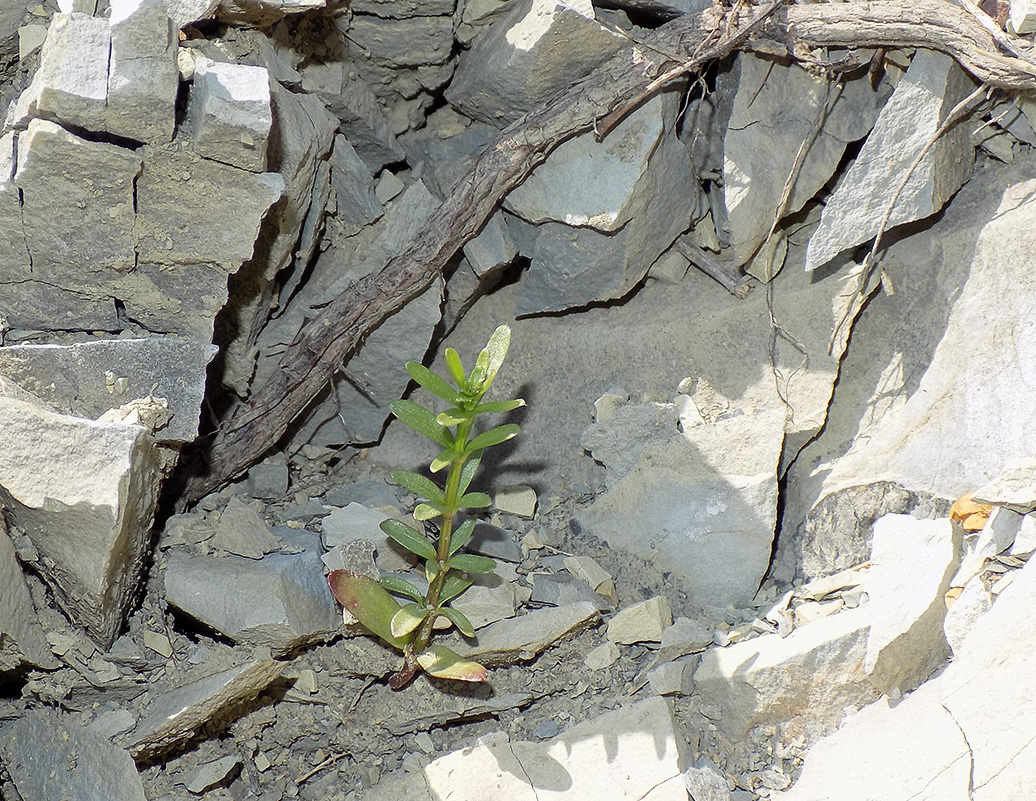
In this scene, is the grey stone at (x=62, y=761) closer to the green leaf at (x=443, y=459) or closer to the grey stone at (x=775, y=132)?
the green leaf at (x=443, y=459)

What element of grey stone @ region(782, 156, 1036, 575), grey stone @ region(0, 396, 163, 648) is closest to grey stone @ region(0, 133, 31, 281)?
grey stone @ region(0, 396, 163, 648)

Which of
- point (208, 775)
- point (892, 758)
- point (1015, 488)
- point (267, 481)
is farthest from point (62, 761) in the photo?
point (1015, 488)

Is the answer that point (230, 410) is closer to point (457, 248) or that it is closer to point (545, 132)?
point (457, 248)

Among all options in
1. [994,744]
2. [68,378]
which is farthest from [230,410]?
[994,744]

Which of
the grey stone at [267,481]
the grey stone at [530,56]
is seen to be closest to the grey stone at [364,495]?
the grey stone at [267,481]

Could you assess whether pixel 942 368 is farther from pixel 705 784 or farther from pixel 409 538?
pixel 409 538

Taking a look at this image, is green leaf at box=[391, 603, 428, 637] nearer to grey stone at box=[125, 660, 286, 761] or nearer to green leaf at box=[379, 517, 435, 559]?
green leaf at box=[379, 517, 435, 559]
